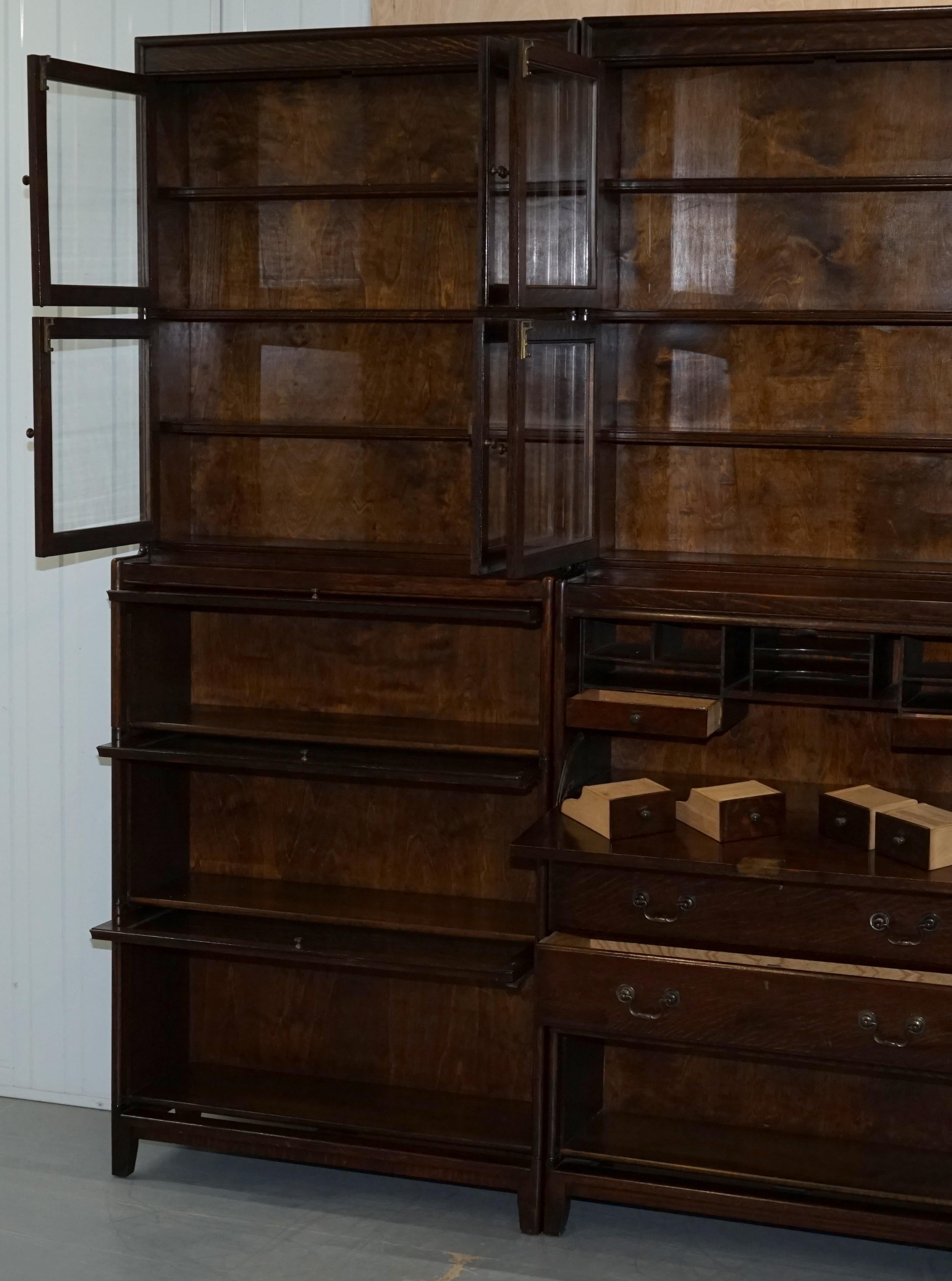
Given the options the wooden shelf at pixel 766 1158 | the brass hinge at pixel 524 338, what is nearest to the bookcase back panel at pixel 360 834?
the wooden shelf at pixel 766 1158

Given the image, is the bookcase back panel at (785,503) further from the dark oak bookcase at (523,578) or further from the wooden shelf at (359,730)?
the wooden shelf at (359,730)

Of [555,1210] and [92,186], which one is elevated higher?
[92,186]

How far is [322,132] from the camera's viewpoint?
421cm

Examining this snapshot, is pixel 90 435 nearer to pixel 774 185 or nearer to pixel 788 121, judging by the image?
pixel 774 185

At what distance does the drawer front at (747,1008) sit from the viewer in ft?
11.3

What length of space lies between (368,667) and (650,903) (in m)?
1.07

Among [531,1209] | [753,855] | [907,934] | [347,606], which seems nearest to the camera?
[907,934]

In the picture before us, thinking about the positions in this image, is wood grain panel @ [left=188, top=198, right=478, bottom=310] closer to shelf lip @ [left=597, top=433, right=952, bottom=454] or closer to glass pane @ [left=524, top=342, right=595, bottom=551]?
glass pane @ [left=524, top=342, right=595, bottom=551]

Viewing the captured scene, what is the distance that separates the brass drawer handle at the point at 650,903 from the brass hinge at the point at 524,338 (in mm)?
1207

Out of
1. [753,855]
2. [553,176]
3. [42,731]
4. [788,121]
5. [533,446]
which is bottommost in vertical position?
[753,855]

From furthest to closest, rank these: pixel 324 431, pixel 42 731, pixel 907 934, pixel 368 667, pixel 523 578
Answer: pixel 42 731, pixel 368 667, pixel 324 431, pixel 523 578, pixel 907 934

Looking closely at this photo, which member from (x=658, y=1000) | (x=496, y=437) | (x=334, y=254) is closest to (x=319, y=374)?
(x=334, y=254)

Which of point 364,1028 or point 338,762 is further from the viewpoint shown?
point 364,1028

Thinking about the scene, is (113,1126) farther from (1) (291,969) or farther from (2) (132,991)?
(1) (291,969)
